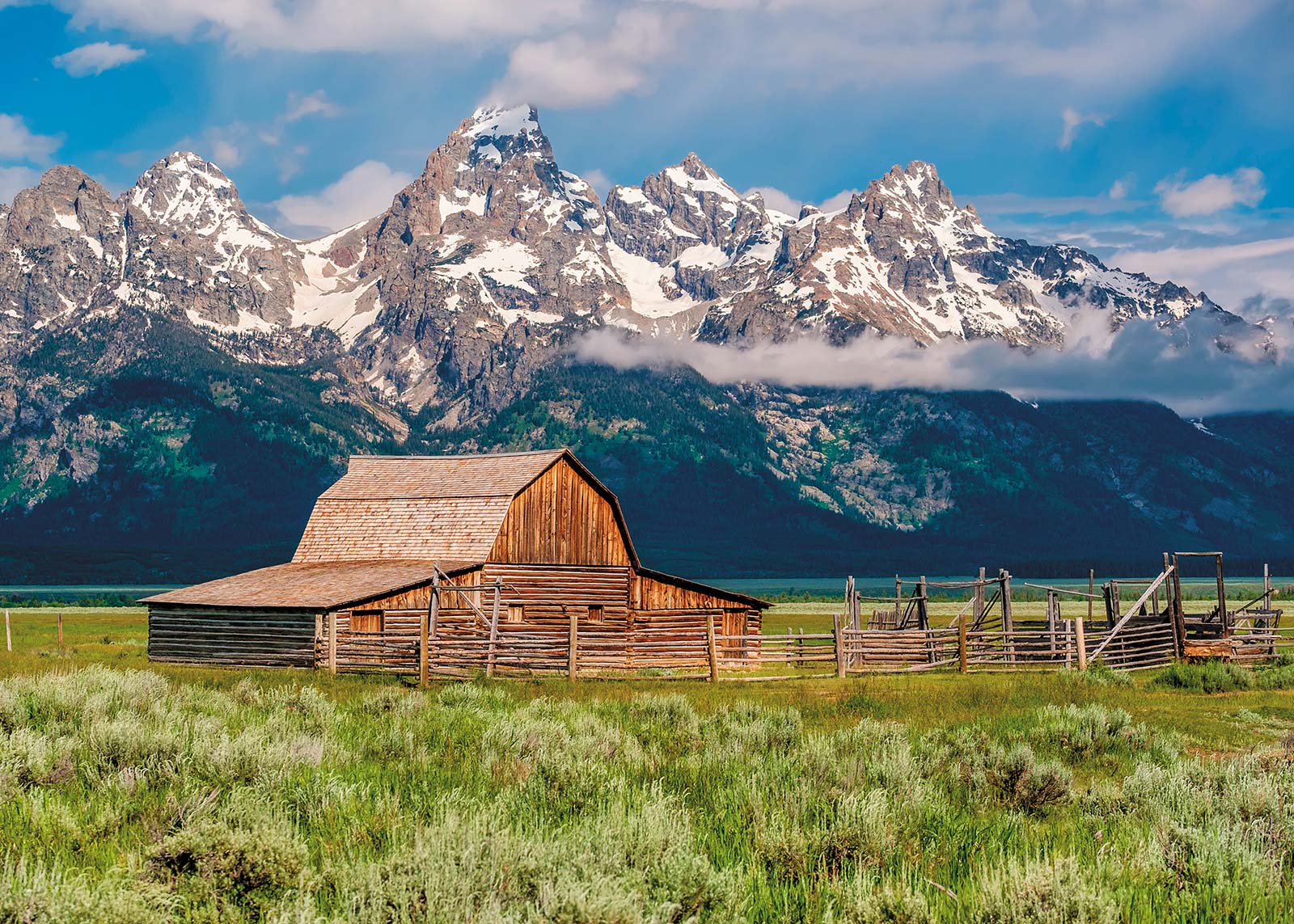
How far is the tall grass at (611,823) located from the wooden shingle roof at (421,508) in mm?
27566

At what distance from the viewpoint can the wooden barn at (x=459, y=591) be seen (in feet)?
112

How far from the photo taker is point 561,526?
4616 cm

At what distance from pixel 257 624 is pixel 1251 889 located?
35.7 m

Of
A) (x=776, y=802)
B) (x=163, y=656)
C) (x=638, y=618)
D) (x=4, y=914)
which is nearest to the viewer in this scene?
(x=4, y=914)

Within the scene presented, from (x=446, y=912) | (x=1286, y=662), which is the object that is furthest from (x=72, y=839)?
(x=1286, y=662)

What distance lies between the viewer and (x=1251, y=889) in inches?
285

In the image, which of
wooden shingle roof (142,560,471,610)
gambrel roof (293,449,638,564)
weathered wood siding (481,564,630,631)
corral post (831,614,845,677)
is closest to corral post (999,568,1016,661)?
corral post (831,614,845,677)

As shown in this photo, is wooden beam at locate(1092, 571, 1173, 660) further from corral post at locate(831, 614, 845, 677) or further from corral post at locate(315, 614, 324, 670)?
corral post at locate(315, 614, 324, 670)

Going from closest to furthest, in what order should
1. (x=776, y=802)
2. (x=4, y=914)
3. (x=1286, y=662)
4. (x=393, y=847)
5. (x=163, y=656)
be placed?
(x=4, y=914) < (x=393, y=847) < (x=776, y=802) < (x=1286, y=662) < (x=163, y=656)

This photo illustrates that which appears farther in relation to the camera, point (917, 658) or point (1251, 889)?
point (917, 658)

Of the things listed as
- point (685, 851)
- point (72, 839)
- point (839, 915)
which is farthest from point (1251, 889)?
point (72, 839)

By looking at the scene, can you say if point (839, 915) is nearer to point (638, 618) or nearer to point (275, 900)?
point (275, 900)

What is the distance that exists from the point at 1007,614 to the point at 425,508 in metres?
22.1

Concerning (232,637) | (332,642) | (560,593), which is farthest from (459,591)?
(232,637)
